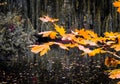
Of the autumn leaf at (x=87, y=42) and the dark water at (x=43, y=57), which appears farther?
the dark water at (x=43, y=57)

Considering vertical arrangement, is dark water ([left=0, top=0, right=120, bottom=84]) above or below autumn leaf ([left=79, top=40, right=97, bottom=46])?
below

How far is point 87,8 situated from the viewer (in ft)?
36.4

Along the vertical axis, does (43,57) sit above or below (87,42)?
below

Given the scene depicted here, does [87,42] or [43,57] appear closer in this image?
[87,42]

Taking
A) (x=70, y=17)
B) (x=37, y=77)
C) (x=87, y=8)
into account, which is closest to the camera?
(x=37, y=77)

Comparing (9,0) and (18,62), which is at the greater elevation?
(9,0)

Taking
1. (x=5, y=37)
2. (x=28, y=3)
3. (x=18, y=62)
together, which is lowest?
(x=18, y=62)

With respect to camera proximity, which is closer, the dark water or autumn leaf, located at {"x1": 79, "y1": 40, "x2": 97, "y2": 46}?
autumn leaf, located at {"x1": 79, "y1": 40, "x2": 97, "y2": 46}

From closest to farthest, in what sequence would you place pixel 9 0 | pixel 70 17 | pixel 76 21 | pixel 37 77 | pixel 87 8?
pixel 37 77 < pixel 87 8 < pixel 9 0 < pixel 76 21 < pixel 70 17

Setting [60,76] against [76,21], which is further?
[76,21]

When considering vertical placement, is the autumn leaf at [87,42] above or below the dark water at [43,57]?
above

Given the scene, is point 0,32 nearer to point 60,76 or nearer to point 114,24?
point 60,76

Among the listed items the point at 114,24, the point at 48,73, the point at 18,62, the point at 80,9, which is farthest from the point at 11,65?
the point at 114,24

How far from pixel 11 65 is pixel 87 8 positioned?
3.60 metres
